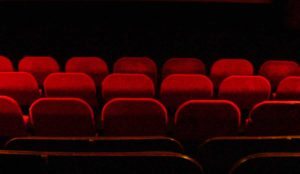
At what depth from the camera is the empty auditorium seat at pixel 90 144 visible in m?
2.27

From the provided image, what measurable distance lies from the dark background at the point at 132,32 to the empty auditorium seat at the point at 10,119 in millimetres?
3382

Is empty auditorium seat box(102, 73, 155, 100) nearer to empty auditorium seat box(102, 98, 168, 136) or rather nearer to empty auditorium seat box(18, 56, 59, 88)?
empty auditorium seat box(102, 98, 168, 136)

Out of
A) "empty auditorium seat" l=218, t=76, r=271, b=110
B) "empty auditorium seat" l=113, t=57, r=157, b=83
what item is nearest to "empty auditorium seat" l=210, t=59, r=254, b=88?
"empty auditorium seat" l=113, t=57, r=157, b=83

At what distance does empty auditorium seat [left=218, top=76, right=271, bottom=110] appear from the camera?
143 inches

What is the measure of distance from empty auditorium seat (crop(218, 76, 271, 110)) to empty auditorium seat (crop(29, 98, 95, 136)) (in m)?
1.44

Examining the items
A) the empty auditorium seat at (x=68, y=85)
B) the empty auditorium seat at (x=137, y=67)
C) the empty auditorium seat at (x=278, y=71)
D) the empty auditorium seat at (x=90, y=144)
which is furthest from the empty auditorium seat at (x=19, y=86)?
the empty auditorium seat at (x=278, y=71)

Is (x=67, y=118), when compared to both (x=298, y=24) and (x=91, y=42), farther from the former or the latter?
(x=298, y=24)

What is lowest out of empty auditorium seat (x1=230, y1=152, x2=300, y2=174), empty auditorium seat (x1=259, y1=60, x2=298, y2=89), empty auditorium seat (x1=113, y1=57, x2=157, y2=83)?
empty auditorium seat (x1=259, y1=60, x2=298, y2=89)

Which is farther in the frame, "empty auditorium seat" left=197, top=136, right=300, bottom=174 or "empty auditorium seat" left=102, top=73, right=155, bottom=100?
"empty auditorium seat" left=102, top=73, right=155, bottom=100

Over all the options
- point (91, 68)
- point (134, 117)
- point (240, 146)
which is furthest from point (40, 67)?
point (240, 146)

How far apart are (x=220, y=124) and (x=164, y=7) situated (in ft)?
12.5

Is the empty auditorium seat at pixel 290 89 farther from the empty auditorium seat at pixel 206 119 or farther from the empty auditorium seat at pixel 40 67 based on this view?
the empty auditorium seat at pixel 40 67

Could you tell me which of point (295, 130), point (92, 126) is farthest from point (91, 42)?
point (295, 130)

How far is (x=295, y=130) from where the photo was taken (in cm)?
300
